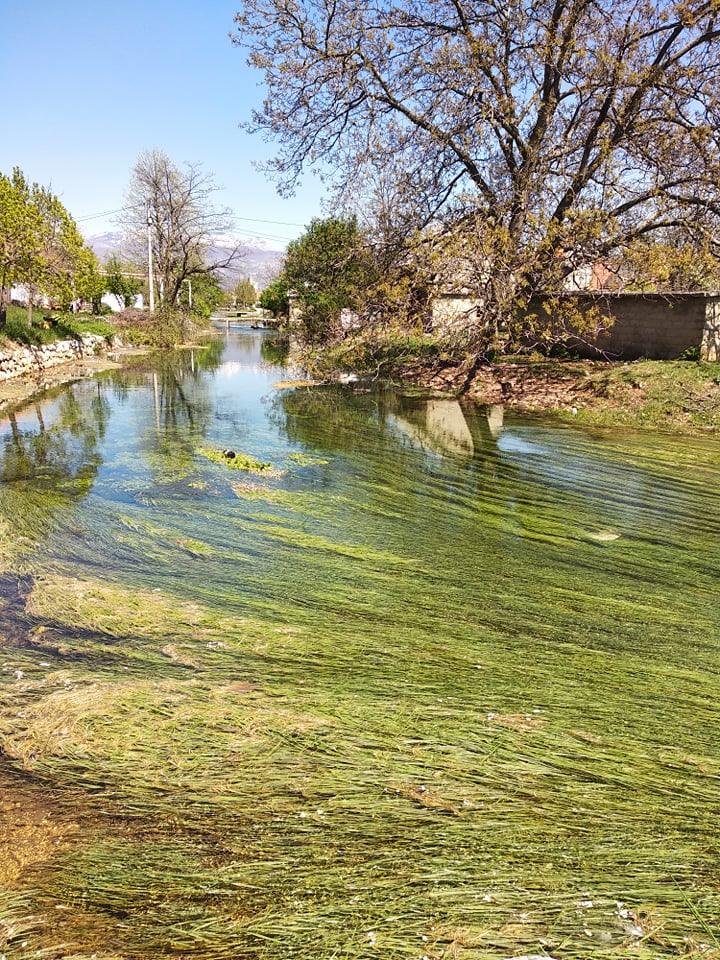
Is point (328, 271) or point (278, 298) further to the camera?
point (278, 298)

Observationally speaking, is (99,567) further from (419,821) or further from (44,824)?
(419,821)

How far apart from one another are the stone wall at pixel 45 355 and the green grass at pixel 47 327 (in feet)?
0.65

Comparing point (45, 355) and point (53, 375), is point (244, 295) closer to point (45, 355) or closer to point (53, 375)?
point (45, 355)

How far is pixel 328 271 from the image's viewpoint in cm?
1844

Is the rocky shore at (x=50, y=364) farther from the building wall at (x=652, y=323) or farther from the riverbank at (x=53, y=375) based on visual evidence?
the building wall at (x=652, y=323)

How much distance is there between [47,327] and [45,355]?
2577 mm

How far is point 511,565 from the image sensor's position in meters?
4.76

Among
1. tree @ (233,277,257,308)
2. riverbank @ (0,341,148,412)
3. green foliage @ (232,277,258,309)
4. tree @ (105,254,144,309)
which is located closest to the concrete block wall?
riverbank @ (0,341,148,412)

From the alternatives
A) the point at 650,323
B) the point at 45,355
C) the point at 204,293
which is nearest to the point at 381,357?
the point at 650,323

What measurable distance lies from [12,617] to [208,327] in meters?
37.9

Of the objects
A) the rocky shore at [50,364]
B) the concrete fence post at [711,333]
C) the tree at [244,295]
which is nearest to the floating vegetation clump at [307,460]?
the rocky shore at [50,364]

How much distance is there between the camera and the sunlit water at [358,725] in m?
1.92

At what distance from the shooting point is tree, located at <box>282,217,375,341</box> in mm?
14609

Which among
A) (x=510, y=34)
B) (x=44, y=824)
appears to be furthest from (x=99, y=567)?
(x=510, y=34)
